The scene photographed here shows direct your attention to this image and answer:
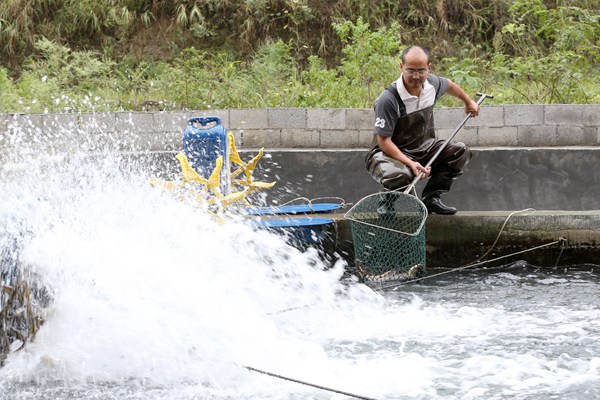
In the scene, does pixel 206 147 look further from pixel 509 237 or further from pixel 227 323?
pixel 227 323

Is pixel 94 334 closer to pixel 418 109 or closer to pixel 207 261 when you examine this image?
pixel 207 261

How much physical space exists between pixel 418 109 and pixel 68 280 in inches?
151

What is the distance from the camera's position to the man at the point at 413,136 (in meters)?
7.75

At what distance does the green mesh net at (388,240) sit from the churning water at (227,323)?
1.30 feet

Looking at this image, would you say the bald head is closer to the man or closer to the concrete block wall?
the man

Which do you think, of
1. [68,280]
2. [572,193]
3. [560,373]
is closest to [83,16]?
[572,193]

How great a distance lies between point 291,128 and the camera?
34.2ft

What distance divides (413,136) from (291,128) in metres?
2.59

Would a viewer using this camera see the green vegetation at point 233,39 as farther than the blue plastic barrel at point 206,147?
Yes

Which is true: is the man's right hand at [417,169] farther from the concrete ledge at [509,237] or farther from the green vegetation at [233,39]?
the green vegetation at [233,39]

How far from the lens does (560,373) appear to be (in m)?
5.11

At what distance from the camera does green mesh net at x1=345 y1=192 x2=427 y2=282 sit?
7.49 metres

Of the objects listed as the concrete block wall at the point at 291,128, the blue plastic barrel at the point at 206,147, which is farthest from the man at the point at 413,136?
the concrete block wall at the point at 291,128

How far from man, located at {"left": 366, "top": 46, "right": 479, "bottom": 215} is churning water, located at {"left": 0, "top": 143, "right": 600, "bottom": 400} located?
1.14 m
